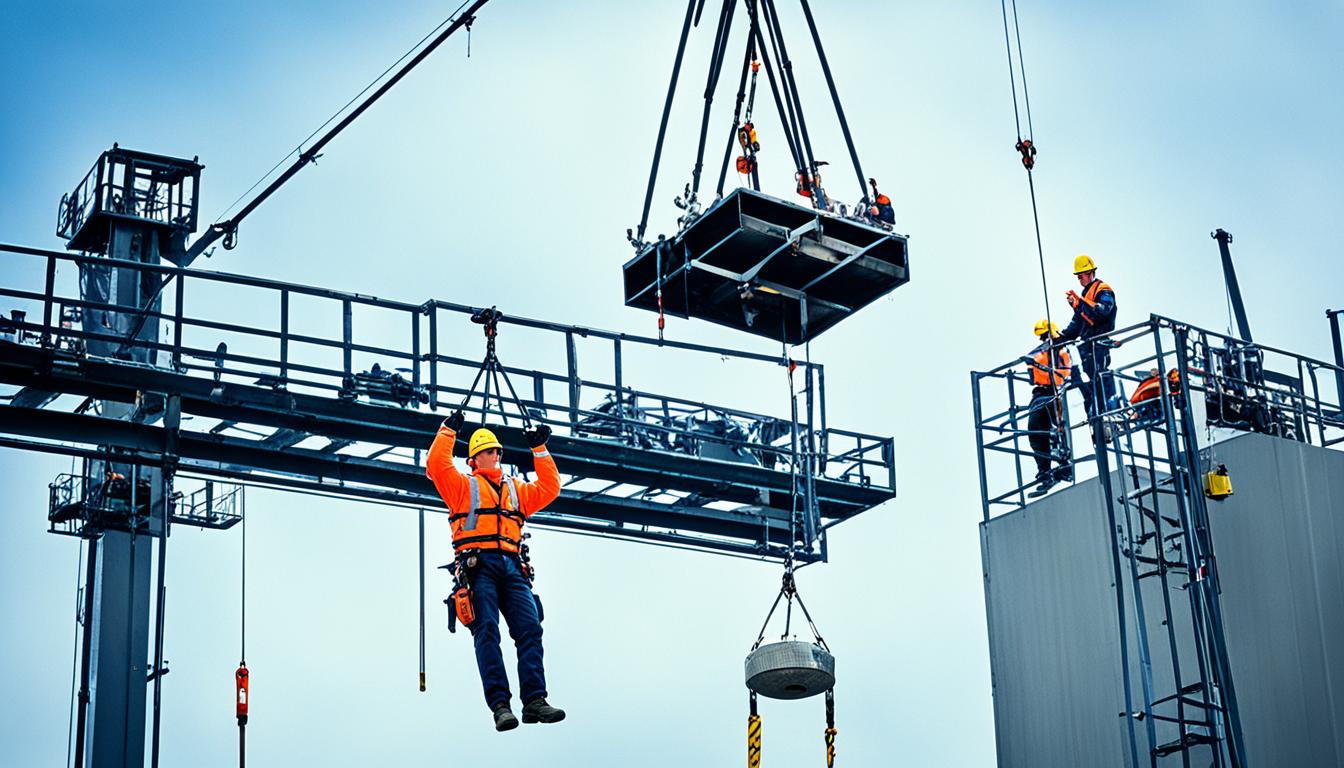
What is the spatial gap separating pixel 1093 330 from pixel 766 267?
4.12 m

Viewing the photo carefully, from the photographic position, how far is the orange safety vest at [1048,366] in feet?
98.3

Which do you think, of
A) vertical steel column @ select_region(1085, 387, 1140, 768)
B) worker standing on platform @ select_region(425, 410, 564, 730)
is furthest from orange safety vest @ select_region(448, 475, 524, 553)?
vertical steel column @ select_region(1085, 387, 1140, 768)

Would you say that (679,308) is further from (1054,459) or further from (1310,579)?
(1310,579)

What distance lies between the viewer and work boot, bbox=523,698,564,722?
23.8 metres

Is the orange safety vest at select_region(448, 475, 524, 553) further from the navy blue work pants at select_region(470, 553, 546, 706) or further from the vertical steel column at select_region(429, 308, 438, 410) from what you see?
the vertical steel column at select_region(429, 308, 438, 410)

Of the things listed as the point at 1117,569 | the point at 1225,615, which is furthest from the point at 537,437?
A: the point at 1225,615

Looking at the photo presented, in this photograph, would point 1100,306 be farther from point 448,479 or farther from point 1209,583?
point 448,479

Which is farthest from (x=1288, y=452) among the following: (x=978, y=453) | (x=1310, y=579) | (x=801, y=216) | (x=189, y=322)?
(x=189, y=322)

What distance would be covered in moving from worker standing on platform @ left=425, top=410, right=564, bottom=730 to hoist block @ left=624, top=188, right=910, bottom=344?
5.22 m

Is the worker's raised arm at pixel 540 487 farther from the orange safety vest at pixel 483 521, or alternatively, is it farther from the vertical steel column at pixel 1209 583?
the vertical steel column at pixel 1209 583

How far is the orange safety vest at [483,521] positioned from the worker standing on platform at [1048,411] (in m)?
7.53

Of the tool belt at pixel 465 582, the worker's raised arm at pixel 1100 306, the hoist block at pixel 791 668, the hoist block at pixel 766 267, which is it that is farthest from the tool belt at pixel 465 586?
the worker's raised arm at pixel 1100 306

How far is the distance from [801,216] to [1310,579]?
6.81 m

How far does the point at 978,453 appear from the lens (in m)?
30.0
